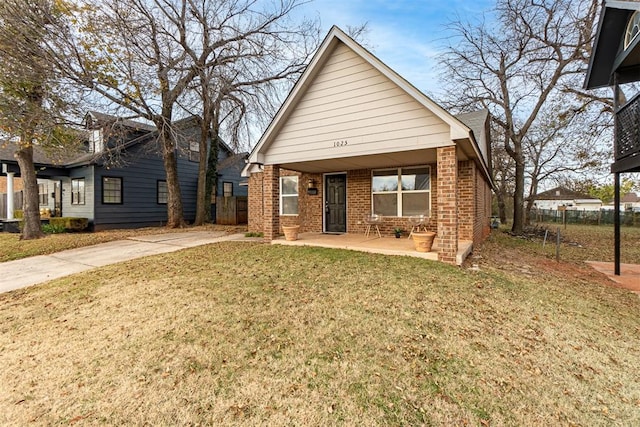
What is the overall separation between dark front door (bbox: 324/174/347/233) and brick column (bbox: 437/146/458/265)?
4773mm

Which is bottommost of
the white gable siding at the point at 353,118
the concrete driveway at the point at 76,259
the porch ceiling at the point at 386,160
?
the concrete driveway at the point at 76,259

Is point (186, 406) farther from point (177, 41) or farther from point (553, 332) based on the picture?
point (177, 41)

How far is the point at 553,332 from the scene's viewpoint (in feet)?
11.8

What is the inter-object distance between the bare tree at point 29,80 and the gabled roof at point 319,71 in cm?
670

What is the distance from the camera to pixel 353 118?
7020 millimetres

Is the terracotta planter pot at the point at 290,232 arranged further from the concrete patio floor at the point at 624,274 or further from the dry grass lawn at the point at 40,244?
the concrete patio floor at the point at 624,274

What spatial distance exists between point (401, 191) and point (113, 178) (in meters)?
13.6

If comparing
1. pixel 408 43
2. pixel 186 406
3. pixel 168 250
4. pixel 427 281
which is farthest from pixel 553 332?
pixel 408 43

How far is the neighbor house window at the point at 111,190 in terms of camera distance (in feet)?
45.2

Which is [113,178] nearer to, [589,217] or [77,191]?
[77,191]

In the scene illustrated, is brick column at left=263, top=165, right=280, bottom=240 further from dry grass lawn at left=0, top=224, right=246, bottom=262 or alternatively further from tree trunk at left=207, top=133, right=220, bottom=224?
tree trunk at left=207, top=133, right=220, bottom=224

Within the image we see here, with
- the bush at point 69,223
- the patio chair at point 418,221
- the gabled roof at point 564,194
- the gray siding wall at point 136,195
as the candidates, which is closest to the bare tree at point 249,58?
the gray siding wall at point 136,195

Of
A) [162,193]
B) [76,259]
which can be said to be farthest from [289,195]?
[162,193]

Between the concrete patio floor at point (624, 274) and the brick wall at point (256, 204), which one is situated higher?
the brick wall at point (256, 204)
